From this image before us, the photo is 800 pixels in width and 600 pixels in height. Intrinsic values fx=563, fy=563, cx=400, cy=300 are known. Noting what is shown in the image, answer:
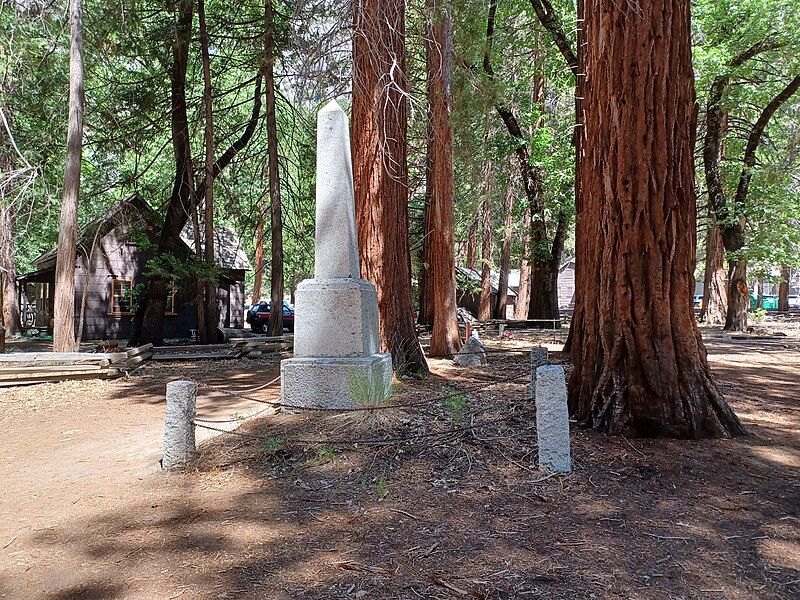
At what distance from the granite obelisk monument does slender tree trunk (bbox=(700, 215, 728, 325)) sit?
23897mm

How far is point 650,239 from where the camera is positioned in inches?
200

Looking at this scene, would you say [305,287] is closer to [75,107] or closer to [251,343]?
[75,107]

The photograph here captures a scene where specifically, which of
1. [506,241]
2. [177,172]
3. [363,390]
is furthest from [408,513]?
[506,241]

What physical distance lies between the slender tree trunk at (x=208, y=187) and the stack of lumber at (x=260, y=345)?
2.32 meters

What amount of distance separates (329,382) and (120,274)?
66.6ft

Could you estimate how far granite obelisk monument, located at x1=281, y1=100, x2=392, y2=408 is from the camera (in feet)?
19.6

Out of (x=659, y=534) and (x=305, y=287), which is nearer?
(x=659, y=534)

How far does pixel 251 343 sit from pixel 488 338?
833 centimetres

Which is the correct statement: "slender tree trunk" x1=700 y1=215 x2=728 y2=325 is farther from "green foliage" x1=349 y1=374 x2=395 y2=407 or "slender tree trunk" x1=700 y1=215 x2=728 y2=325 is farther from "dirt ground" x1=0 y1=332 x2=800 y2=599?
"green foliage" x1=349 y1=374 x2=395 y2=407

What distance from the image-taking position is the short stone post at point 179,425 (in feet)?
16.0

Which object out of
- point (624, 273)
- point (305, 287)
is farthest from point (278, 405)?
point (624, 273)

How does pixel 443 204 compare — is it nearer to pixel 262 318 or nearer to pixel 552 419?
pixel 552 419

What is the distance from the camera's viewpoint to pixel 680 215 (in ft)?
16.9

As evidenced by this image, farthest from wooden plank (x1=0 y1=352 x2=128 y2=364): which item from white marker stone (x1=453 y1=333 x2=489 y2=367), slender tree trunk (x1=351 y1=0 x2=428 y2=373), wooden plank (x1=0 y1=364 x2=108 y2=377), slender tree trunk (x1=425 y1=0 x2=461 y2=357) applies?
white marker stone (x1=453 y1=333 x2=489 y2=367)
